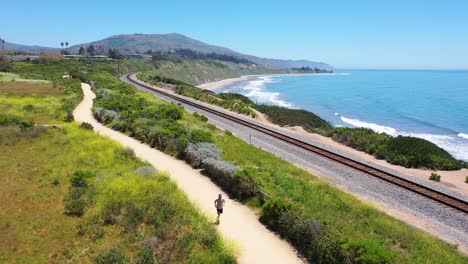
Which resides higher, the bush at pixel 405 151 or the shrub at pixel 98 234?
the bush at pixel 405 151

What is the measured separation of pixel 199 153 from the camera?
78.5 feet

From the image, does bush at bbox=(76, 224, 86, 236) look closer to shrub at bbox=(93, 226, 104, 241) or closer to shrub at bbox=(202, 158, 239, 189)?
shrub at bbox=(93, 226, 104, 241)

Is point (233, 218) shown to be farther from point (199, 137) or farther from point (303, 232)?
point (199, 137)

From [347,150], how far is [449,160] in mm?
7782

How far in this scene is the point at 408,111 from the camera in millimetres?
85875

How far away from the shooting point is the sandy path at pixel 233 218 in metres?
13.3

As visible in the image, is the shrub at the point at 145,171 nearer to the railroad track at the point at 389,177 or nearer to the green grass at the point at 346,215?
the green grass at the point at 346,215

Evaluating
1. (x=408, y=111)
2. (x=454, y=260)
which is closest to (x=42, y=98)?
(x=454, y=260)

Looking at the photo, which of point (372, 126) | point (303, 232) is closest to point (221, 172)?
point (303, 232)

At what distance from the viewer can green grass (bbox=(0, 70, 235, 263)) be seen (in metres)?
13.2

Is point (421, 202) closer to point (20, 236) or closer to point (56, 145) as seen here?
point (20, 236)

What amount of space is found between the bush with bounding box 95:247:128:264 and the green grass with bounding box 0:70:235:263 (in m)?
0.39

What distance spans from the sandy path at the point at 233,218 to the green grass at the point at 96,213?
0.92m

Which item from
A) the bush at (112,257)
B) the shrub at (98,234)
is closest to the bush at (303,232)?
the bush at (112,257)
